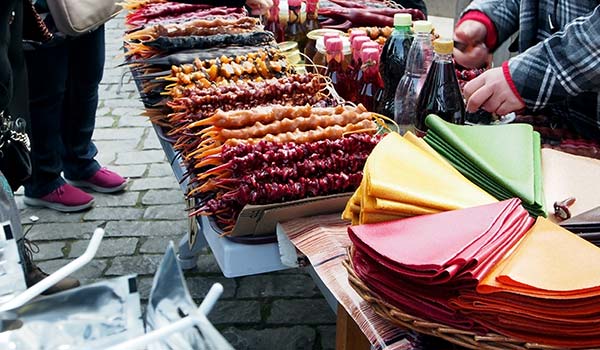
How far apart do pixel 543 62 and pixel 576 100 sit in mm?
211

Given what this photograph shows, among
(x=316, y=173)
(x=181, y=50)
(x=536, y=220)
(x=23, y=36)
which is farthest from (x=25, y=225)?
(x=536, y=220)

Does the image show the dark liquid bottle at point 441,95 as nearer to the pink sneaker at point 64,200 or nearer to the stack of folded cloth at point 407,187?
the stack of folded cloth at point 407,187

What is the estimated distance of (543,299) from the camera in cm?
98

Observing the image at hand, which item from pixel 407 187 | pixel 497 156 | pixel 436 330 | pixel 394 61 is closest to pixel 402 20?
pixel 394 61

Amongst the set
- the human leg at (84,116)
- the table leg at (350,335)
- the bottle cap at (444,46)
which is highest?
the bottle cap at (444,46)

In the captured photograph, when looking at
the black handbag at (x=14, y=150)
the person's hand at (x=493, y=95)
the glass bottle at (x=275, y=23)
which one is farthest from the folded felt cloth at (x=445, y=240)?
the glass bottle at (x=275, y=23)

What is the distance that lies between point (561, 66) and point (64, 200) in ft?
9.56

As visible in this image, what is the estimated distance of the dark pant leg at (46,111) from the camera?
3.30m

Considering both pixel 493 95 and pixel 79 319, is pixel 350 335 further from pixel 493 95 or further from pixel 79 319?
pixel 79 319

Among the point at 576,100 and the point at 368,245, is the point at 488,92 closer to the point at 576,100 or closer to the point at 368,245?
the point at 576,100

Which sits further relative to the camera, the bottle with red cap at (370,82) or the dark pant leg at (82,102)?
the dark pant leg at (82,102)

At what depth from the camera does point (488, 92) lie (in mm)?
1762

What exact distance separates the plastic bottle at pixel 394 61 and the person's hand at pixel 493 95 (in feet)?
1.22

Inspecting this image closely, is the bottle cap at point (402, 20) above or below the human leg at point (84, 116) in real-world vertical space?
above
